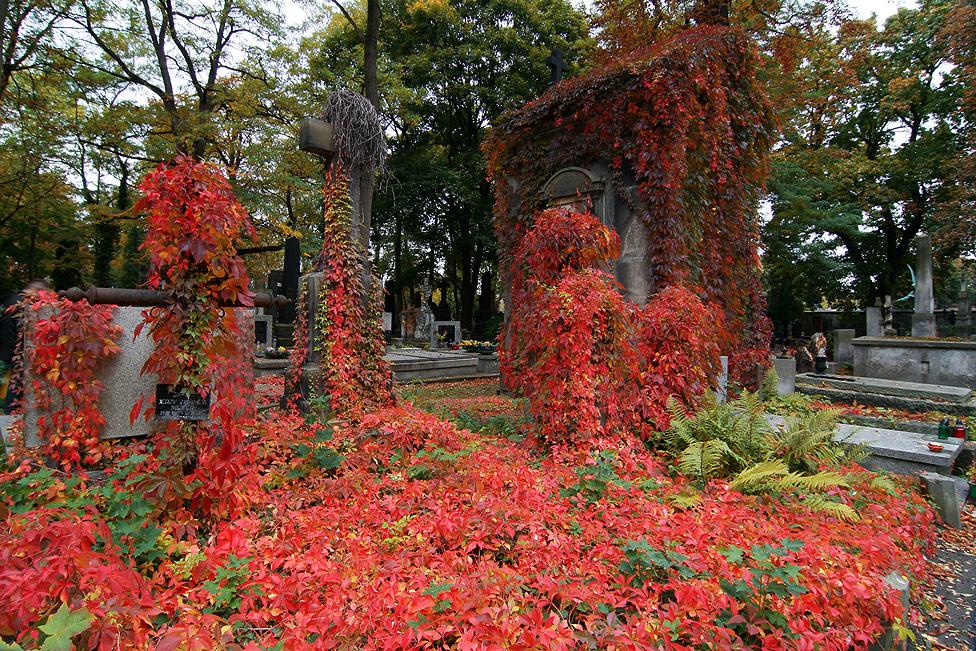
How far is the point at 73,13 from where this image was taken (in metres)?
14.2

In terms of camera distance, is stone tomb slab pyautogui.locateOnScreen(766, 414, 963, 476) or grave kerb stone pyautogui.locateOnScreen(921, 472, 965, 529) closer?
grave kerb stone pyautogui.locateOnScreen(921, 472, 965, 529)

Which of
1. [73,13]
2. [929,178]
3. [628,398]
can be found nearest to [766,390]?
[628,398]

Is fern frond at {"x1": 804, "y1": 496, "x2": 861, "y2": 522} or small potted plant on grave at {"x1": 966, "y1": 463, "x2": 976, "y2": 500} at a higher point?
fern frond at {"x1": 804, "y1": 496, "x2": 861, "y2": 522}

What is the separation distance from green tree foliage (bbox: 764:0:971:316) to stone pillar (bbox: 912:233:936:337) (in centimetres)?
414

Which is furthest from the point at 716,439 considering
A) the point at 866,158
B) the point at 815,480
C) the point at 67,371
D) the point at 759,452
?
the point at 866,158

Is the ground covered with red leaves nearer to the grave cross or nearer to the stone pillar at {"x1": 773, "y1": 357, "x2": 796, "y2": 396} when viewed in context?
the stone pillar at {"x1": 773, "y1": 357, "x2": 796, "y2": 396}

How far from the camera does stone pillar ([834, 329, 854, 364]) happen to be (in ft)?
53.1

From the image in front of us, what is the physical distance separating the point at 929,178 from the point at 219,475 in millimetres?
26588

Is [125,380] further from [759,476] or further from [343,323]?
[759,476]

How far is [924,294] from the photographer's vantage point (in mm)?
14484

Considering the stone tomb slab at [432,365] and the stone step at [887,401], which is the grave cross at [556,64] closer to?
the stone tomb slab at [432,365]

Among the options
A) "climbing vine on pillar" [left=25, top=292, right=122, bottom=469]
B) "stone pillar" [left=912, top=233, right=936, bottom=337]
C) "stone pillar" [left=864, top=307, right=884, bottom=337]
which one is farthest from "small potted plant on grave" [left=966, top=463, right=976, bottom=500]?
"stone pillar" [left=864, top=307, right=884, bottom=337]

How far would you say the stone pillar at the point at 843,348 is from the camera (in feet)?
53.1

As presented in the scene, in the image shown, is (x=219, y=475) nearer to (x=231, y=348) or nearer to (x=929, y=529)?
(x=231, y=348)
